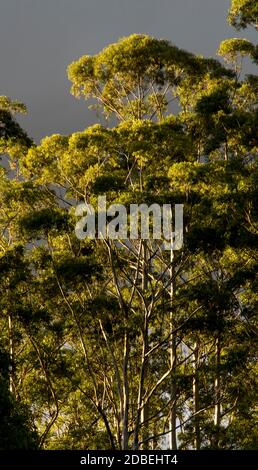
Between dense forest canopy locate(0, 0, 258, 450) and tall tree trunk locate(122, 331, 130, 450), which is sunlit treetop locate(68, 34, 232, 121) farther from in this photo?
tall tree trunk locate(122, 331, 130, 450)

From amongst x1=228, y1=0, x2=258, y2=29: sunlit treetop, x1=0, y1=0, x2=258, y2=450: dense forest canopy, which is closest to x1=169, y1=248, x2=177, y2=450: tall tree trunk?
x1=0, y1=0, x2=258, y2=450: dense forest canopy

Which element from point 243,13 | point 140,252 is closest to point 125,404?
point 140,252

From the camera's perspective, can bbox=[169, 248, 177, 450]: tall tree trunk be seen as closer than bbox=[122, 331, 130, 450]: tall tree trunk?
No

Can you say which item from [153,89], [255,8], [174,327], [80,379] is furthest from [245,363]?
[255,8]

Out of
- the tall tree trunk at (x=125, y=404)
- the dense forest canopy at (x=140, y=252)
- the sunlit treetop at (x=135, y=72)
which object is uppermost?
the sunlit treetop at (x=135, y=72)

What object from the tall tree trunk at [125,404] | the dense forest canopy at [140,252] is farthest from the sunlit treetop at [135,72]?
the tall tree trunk at [125,404]

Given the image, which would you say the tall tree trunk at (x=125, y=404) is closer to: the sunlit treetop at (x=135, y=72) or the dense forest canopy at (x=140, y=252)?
the dense forest canopy at (x=140, y=252)

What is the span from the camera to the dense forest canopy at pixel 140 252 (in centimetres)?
2422

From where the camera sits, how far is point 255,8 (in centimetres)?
2838

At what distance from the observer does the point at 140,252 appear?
81.7 feet

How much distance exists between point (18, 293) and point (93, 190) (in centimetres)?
422

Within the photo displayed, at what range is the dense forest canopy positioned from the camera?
79.5ft

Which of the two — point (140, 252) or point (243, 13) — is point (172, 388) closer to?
point (140, 252)

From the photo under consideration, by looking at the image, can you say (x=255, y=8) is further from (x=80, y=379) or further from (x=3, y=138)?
(x=80, y=379)
